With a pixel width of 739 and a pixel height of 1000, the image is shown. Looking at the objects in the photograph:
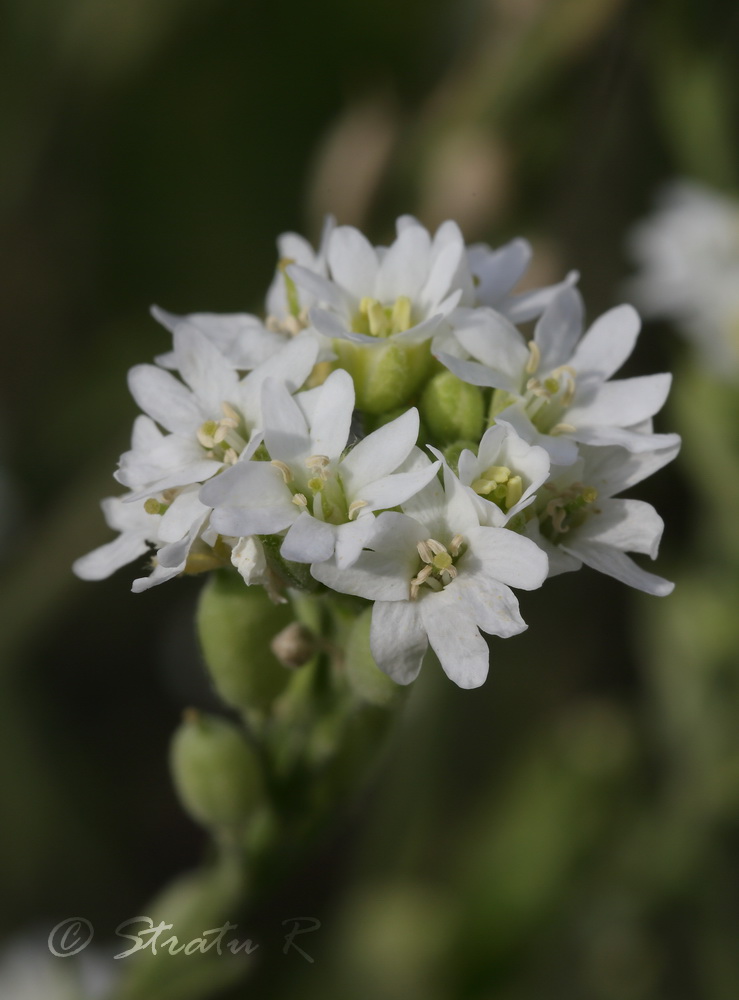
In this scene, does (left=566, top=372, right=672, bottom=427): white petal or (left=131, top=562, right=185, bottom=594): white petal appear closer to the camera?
(left=131, top=562, right=185, bottom=594): white petal

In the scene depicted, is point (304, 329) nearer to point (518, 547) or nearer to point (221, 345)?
point (221, 345)

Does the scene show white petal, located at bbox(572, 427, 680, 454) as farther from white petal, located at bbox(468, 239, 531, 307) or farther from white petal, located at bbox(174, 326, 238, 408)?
white petal, located at bbox(174, 326, 238, 408)

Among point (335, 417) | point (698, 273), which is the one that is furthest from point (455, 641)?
point (698, 273)

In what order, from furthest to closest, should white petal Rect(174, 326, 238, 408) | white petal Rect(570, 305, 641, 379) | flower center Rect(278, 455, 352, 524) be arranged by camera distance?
white petal Rect(570, 305, 641, 379), white petal Rect(174, 326, 238, 408), flower center Rect(278, 455, 352, 524)

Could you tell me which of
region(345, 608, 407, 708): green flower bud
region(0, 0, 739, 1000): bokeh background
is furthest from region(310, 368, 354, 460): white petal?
region(0, 0, 739, 1000): bokeh background

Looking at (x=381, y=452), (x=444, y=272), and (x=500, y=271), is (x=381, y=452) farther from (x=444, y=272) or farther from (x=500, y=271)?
(x=500, y=271)

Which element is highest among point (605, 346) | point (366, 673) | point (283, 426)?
point (283, 426)
